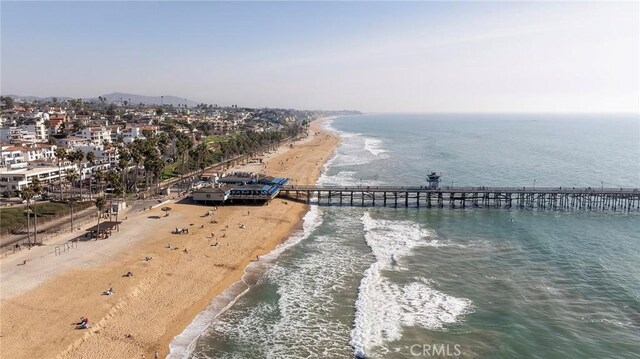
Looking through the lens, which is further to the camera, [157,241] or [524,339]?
[157,241]

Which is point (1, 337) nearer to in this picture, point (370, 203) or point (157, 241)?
point (157, 241)

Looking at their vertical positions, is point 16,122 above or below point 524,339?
above

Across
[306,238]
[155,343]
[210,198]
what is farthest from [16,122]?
[155,343]

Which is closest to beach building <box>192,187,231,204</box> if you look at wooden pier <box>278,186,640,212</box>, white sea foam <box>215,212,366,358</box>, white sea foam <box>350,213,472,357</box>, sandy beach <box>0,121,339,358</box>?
sandy beach <box>0,121,339,358</box>

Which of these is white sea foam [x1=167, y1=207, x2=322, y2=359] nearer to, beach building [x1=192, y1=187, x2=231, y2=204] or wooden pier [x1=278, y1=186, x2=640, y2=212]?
beach building [x1=192, y1=187, x2=231, y2=204]

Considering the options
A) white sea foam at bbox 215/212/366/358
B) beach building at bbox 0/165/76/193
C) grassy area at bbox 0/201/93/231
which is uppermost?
beach building at bbox 0/165/76/193
